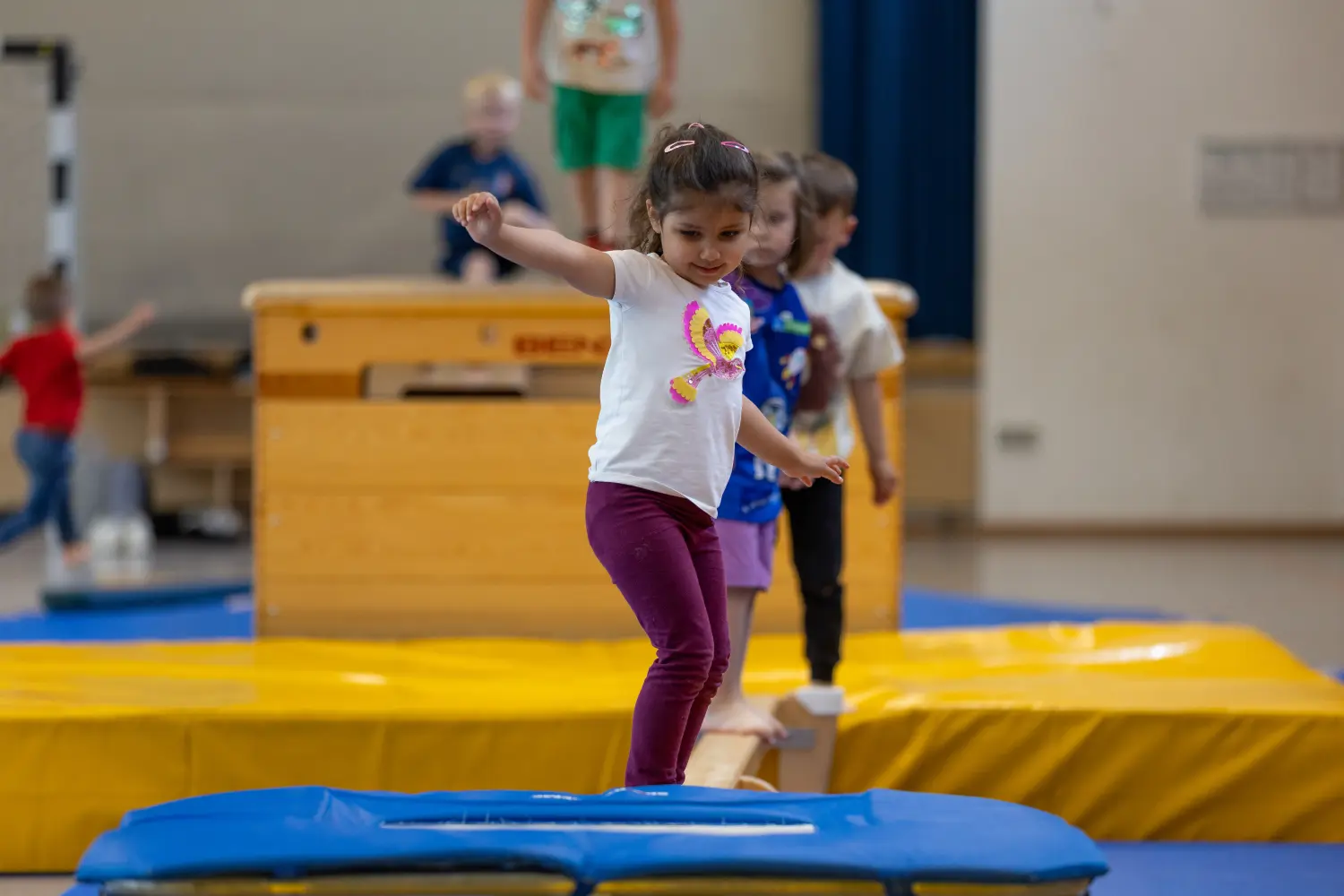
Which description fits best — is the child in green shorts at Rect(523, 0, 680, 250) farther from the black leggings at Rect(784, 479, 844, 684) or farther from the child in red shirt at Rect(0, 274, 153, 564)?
the child in red shirt at Rect(0, 274, 153, 564)

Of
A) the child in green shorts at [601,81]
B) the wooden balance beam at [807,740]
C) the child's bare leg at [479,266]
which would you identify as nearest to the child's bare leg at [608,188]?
the child in green shorts at [601,81]

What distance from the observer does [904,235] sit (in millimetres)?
7453

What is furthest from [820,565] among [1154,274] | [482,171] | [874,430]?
[1154,274]

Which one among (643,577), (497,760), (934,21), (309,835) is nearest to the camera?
(309,835)

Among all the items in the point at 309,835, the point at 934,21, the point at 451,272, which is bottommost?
the point at 309,835

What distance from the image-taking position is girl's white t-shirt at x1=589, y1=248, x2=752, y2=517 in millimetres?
2070

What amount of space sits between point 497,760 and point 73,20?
619 cm

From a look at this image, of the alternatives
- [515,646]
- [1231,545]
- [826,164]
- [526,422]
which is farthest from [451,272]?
[1231,545]

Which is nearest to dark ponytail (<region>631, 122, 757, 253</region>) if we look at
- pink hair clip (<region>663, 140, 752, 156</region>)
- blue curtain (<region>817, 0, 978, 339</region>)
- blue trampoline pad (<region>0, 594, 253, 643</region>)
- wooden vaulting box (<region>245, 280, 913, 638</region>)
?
pink hair clip (<region>663, 140, 752, 156</region>)

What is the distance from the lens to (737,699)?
8.89ft

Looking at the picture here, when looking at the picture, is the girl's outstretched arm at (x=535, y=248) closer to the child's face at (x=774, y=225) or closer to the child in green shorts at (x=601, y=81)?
the child's face at (x=774, y=225)

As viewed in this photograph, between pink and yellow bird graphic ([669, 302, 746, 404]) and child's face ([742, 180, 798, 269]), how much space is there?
512 millimetres

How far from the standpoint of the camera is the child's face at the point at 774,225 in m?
2.61

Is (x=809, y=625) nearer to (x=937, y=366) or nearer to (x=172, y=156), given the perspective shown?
(x=937, y=366)
